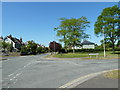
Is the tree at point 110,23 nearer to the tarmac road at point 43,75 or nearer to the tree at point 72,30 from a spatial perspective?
the tree at point 72,30

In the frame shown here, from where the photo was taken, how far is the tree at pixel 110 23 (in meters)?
37.2

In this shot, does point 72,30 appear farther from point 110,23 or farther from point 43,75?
point 43,75

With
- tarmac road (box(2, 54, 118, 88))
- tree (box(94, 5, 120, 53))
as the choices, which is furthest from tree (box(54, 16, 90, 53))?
tarmac road (box(2, 54, 118, 88))

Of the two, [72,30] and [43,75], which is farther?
[72,30]

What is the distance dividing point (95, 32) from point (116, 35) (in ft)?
17.6

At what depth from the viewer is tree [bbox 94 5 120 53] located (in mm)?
37250

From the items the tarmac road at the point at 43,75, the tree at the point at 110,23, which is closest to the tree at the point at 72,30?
the tree at the point at 110,23

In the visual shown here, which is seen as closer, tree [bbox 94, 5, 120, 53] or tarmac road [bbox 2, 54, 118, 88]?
tarmac road [bbox 2, 54, 118, 88]

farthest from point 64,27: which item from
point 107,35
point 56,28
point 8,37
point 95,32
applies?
point 8,37

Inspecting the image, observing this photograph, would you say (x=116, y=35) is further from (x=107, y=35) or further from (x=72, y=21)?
(x=72, y=21)

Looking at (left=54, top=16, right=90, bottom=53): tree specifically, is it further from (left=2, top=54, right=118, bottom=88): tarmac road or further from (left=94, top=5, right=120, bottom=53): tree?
(left=2, top=54, right=118, bottom=88): tarmac road

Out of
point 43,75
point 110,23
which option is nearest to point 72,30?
point 110,23

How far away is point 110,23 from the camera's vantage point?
38.3 meters

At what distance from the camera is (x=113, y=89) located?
5.33m
